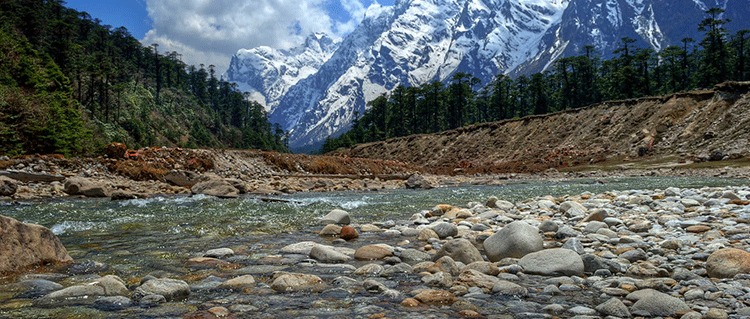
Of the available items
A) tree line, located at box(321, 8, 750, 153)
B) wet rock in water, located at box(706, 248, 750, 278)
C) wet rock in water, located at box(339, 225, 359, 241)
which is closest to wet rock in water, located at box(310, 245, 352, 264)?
wet rock in water, located at box(339, 225, 359, 241)

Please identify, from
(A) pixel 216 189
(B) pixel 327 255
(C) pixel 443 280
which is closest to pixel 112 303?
(B) pixel 327 255

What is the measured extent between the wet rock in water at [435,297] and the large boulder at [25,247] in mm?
5383

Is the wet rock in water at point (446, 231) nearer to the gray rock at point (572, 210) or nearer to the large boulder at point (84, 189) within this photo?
the gray rock at point (572, 210)

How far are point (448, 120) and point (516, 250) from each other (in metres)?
113

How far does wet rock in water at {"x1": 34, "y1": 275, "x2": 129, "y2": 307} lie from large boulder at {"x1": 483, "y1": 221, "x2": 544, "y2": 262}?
546 centimetres

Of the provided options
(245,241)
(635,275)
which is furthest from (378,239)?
(635,275)

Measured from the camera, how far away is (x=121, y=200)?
18.7m

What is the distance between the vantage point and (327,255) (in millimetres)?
7473

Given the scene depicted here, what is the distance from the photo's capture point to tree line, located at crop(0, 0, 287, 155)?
110 ft

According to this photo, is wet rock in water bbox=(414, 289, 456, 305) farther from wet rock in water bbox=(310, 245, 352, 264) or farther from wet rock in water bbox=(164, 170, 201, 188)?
wet rock in water bbox=(164, 170, 201, 188)

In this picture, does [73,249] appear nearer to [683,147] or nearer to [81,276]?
[81,276]

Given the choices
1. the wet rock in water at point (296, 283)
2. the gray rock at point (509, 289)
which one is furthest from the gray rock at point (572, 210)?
the wet rock in water at point (296, 283)

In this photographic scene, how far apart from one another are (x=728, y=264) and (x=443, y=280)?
3623mm

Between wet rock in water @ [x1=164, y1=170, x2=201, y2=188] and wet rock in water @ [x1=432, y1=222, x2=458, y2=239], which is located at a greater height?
wet rock in water @ [x1=164, y1=170, x2=201, y2=188]
